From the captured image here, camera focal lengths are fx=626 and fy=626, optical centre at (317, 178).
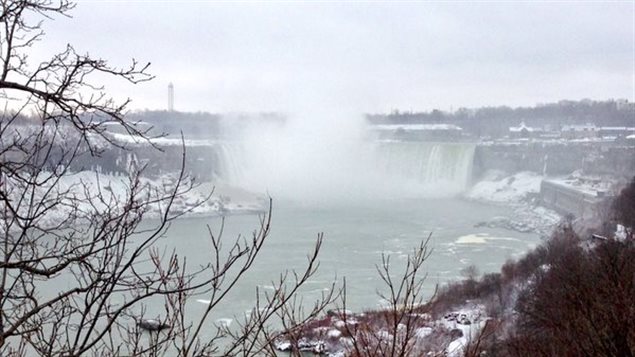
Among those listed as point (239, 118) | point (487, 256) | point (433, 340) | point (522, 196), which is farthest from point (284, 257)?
point (239, 118)

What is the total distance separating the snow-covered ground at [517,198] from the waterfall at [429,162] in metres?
1.74

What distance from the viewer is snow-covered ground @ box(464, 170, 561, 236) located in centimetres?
2086

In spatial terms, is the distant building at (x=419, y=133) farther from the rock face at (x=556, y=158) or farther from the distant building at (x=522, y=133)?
the rock face at (x=556, y=158)

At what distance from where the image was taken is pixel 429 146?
39625mm

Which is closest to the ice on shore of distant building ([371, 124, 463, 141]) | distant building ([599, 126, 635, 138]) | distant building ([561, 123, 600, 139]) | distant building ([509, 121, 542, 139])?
distant building ([509, 121, 542, 139])

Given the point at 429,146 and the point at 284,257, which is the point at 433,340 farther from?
the point at 429,146

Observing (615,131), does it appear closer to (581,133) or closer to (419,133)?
(581,133)

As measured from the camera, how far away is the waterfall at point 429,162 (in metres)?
35.2

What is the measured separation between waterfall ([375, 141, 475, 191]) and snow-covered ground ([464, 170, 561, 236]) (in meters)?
1.74

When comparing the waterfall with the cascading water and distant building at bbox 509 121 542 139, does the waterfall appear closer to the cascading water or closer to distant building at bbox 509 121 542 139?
the cascading water

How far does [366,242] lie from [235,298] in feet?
22.4

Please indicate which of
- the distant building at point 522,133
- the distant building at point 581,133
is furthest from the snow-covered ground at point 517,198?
the distant building at point 581,133

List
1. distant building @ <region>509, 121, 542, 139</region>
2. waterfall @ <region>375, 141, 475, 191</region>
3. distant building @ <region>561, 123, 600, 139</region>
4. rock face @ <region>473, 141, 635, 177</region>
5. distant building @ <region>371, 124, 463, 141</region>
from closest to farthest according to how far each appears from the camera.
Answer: rock face @ <region>473, 141, 635, 177</region> < waterfall @ <region>375, 141, 475, 191</region> < distant building @ <region>561, 123, 600, 139</region> < distant building @ <region>509, 121, 542, 139</region> < distant building @ <region>371, 124, 463, 141</region>

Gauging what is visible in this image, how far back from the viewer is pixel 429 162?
1465 inches
